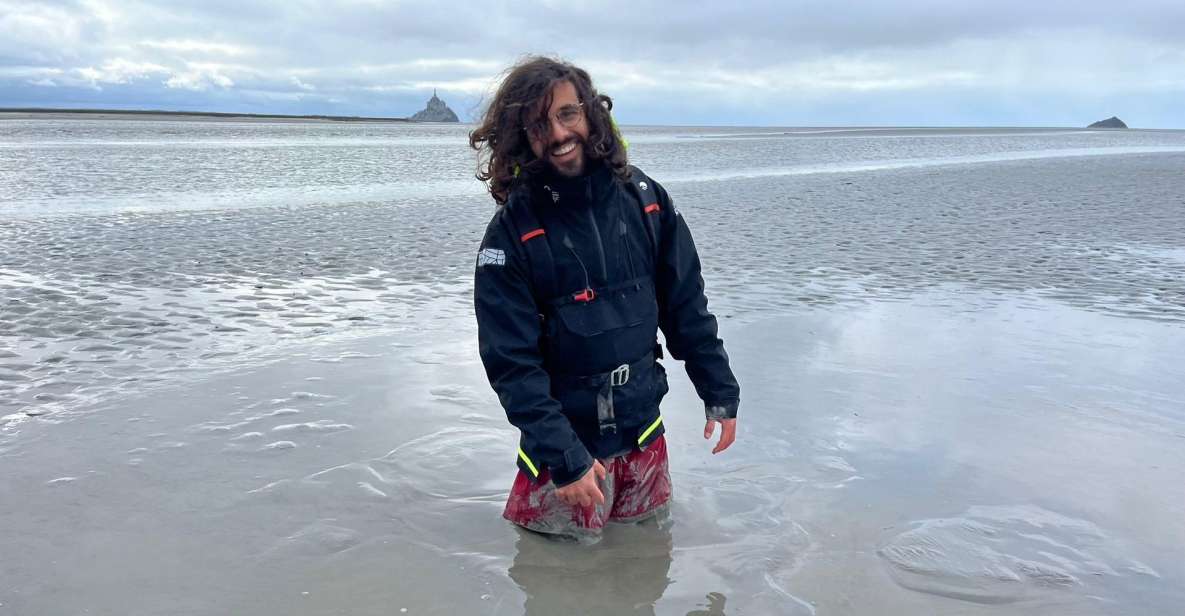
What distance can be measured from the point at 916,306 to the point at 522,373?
18.4 feet

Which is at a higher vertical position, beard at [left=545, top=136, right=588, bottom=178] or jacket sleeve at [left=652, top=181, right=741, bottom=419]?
beard at [left=545, top=136, right=588, bottom=178]

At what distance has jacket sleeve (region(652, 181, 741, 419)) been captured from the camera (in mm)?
3510

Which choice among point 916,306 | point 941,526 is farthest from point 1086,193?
point 941,526

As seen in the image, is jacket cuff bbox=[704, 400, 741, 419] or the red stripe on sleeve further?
jacket cuff bbox=[704, 400, 741, 419]

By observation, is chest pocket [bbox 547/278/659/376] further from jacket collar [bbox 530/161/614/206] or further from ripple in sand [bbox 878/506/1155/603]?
ripple in sand [bbox 878/506/1155/603]

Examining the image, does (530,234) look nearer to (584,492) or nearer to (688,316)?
(688,316)

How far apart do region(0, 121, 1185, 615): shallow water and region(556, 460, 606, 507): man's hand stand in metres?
0.33

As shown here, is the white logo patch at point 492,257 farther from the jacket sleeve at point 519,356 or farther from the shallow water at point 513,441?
the shallow water at point 513,441

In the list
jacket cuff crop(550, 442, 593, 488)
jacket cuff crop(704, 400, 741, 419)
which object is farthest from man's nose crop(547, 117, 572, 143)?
jacket cuff crop(704, 400, 741, 419)

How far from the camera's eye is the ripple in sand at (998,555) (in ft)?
10.6

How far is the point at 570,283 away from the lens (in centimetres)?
324

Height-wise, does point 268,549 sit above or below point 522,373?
below

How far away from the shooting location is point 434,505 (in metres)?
3.94

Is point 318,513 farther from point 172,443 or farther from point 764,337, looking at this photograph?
point 764,337
